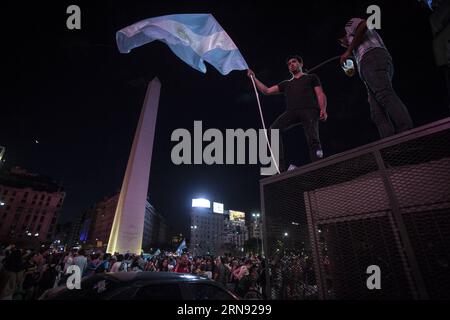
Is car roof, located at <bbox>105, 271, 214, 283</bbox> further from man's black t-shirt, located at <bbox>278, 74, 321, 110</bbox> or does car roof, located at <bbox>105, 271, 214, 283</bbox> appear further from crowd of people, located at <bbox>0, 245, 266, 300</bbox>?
man's black t-shirt, located at <bbox>278, 74, 321, 110</bbox>

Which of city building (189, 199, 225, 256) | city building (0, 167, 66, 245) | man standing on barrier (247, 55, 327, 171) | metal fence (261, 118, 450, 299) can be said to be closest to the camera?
metal fence (261, 118, 450, 299)

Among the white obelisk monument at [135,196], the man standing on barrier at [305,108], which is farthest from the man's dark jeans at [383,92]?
the white obelisk monument at [135,196]

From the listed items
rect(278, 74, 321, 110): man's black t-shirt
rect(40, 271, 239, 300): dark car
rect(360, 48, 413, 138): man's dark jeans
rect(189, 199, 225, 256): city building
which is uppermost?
rect(189, 199, 225, 256): city building

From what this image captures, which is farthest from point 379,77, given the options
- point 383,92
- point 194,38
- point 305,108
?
point 194,38

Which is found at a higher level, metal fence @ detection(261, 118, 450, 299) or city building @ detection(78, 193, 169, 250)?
city building @ detection(78, 193, 169, 250)

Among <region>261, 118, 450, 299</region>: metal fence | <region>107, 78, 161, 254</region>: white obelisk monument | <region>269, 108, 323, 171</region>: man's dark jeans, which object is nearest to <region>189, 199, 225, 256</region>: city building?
<region>107, 78, 161, 254</region>: white obelisk monument

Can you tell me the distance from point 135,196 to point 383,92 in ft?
80.9

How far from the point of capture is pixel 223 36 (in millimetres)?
7352

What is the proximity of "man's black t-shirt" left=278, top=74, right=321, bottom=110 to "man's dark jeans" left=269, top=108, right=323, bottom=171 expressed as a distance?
0.32 feet

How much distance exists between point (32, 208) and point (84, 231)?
67152 mm

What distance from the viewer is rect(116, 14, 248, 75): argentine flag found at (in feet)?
23.7
